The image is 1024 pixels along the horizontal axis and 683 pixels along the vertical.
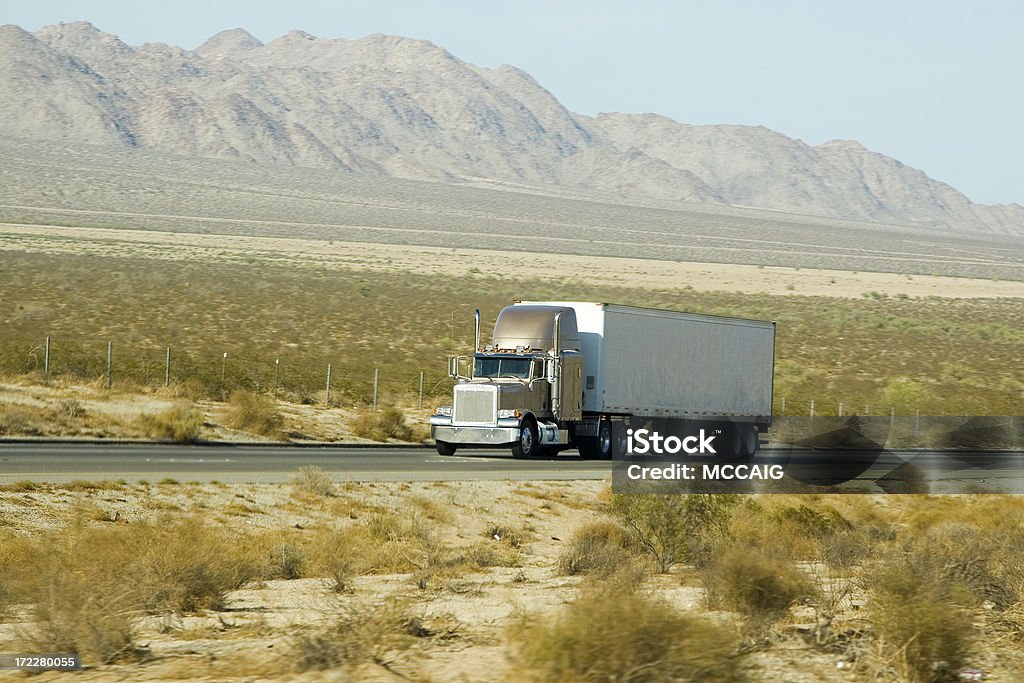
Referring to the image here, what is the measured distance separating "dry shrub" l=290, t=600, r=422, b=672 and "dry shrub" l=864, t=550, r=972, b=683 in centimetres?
381

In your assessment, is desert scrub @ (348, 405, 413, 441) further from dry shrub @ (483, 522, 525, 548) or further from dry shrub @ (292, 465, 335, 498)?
dry shrub @ (483, 522, 525, 548)

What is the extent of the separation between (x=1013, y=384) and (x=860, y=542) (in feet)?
160

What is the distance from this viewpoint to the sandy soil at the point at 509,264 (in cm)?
10906

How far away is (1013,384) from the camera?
62219mm

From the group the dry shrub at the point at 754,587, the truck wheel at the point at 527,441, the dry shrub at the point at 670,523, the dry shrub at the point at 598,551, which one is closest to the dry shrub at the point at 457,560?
the dry shrub at the point at 598,551

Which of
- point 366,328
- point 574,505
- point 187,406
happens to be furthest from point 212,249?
point 574,505

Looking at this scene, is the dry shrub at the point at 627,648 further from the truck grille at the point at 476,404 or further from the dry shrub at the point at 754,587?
the truck grille at the point at 476,404

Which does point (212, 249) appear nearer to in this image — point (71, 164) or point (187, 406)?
point (71, 164)

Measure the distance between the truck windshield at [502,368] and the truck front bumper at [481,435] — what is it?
1.20 m

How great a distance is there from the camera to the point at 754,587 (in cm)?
1206

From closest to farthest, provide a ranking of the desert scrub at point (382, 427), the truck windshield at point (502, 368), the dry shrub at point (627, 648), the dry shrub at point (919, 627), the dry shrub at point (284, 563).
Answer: the dry shrub at point (627, 648) < the dry shrub at point (919, 627) < the dry shrub at point (284, 563) < the truck windshield at point (502, 368) < the desert scrub at point (382, 427)

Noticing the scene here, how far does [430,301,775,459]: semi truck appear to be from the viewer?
3058 cm

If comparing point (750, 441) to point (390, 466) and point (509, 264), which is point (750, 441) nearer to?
point (390, 466)

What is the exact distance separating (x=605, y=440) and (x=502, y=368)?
153 inches
